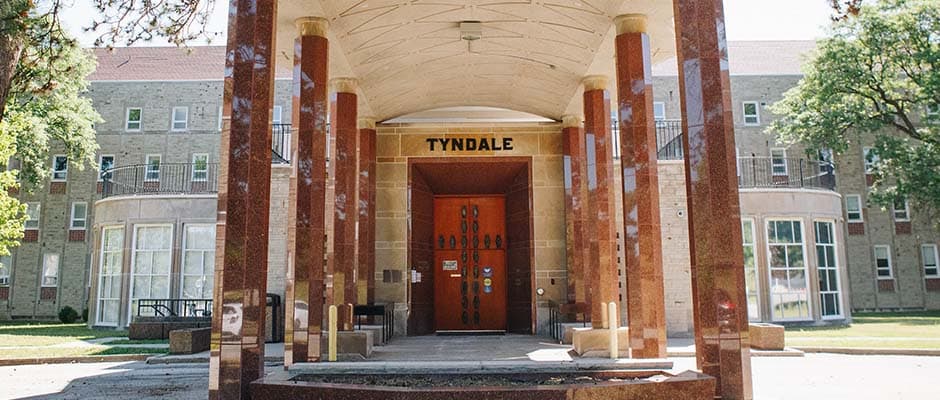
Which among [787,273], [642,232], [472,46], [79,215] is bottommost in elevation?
[787,273]

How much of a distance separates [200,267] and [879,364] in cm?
1588

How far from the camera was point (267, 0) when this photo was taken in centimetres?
678

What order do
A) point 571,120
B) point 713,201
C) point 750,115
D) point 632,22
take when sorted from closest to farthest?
point 713,201 → point 632,22 → point 571,120 → point 750,115

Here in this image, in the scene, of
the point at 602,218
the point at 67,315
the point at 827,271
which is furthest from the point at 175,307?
the point at 827,271

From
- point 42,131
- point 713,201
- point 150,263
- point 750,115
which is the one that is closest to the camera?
point 713,201

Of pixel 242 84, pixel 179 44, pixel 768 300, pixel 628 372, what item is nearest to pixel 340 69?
pixel 179 44

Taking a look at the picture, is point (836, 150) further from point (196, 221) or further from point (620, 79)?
point (196, 221)

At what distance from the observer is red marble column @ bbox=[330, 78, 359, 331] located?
36.6ft

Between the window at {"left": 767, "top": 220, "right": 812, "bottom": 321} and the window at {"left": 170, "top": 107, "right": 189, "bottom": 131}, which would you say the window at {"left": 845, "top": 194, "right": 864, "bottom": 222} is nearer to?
the window at {"left": 767, "top": 220, "right": 812, "bottom": 321}

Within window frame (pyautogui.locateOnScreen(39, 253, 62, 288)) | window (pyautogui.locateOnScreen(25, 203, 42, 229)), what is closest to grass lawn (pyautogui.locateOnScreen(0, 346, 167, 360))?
window frame (pyautogui.locateOnScreen(39, 253, 62, 288))

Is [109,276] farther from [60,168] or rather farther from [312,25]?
[60,168]

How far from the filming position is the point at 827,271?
18.4 m

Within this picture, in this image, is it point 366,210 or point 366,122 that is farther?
point 366,122

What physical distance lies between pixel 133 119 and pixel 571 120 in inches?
898
